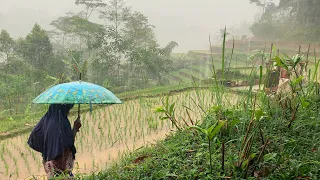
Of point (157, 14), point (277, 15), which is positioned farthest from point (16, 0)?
point (277, 15)

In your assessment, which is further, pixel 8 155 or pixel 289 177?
pixel 8 155

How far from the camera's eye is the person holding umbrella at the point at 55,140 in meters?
2.50

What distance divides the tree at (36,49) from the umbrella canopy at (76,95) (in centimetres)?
1330

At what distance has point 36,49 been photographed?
1482cm

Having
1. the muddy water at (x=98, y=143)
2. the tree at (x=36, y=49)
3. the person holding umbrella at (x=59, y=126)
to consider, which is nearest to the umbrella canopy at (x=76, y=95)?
the person holding umbrella at (x=59, y=126)

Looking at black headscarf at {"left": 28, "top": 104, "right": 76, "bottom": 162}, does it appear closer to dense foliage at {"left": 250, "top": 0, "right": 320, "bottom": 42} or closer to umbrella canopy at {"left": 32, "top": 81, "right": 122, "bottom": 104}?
umbrella canopy at {"left": 32, "top": 81, "right": 122, "bottom": 104}

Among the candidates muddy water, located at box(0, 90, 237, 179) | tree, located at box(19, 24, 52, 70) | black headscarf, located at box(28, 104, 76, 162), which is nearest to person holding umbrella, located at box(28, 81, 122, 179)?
black headscarf, located at box(28, 104, 76, 162)

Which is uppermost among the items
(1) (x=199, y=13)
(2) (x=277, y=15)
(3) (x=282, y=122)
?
(1) (x=199, y=13)

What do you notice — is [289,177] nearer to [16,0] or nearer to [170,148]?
[170,148]

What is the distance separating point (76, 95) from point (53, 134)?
1.30 ft

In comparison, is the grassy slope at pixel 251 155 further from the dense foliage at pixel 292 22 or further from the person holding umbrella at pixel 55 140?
the dense foliage at pixel 292 22

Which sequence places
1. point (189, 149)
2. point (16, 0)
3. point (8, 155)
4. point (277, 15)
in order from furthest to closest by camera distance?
point (16, 0)
point (277, 15)
point (8, 155)
point (189, 149)

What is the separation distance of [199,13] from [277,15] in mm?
73116

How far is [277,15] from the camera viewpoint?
3139 centimetres
